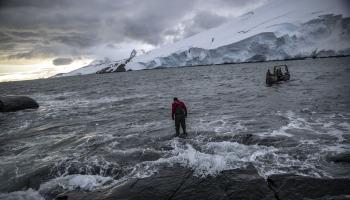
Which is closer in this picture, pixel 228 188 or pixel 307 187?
pixel 307 187

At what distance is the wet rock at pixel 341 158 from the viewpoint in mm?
8843

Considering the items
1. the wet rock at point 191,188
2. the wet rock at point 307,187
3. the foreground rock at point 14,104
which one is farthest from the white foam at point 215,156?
the foreground rock at point 14,104

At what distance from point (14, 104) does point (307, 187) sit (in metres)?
28.3

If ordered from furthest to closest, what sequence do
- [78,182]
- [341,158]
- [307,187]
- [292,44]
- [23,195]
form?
[292,44] < [341,158] < [78,182] < [23,195] < [307,187]

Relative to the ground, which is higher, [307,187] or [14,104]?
[14,104]

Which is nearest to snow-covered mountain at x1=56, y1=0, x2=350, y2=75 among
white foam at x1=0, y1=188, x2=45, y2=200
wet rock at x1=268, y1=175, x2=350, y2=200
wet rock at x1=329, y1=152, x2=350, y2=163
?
wet rock at x1=329, y1=152, x2=350, y2=163

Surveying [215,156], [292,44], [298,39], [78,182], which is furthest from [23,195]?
[298,39]

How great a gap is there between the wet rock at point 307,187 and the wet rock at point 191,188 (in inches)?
11.2

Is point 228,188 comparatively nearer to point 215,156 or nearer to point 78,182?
point 215,156

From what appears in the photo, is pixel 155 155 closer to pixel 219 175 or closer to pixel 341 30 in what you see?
pixel 219 175

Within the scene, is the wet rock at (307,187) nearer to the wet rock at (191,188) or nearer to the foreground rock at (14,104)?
the wet rock at (191,188)

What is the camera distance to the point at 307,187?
23.8 feet

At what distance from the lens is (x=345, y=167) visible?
835cm

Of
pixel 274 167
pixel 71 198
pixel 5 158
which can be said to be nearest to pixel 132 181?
pixel 71 198
